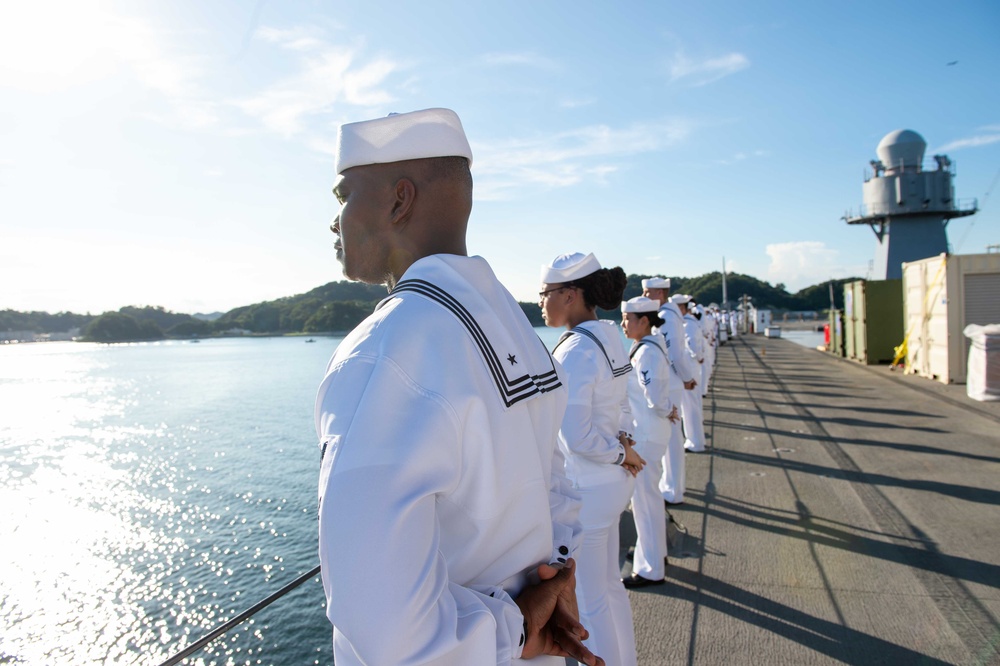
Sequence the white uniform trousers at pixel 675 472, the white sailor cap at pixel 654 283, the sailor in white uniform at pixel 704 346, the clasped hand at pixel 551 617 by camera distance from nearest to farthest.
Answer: the clasped hand at pixel 551 617 < the white uniform trousers at pixel 675 472 < the white sailor cap at pixel 654 283 < the sailor in white uniform at pixel 704 346

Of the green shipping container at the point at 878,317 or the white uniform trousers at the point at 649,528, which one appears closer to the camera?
the white uniform trousers at the point at 649,528

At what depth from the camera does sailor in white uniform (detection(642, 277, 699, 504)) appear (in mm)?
6430

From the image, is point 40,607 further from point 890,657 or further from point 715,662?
point 890,657

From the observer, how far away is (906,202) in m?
40.6

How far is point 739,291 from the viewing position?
309ft

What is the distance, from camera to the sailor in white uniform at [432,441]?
933mm

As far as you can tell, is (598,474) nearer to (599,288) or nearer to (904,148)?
(599,288)

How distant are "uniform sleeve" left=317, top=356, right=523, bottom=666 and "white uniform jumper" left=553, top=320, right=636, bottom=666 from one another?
2.17 metres

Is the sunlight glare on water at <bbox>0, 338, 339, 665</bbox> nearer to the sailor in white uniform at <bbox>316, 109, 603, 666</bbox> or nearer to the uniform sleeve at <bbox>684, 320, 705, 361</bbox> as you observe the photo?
the sailor in white uniform at <bbox>316, 109, 603, 666</bbox>

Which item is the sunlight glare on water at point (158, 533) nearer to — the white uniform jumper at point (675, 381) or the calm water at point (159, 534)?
the calm water at point (159, 534)

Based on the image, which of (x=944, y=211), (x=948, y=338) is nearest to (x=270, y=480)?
(x=948, y=338)

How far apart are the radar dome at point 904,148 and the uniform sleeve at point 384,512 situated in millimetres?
48811

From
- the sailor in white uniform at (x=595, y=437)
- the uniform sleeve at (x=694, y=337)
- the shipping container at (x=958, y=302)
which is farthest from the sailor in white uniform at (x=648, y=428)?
the shipping container at (x=958, y=302)

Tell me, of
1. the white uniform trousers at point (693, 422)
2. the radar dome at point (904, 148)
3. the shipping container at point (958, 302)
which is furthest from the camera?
the radar dome at point (904, 148)
